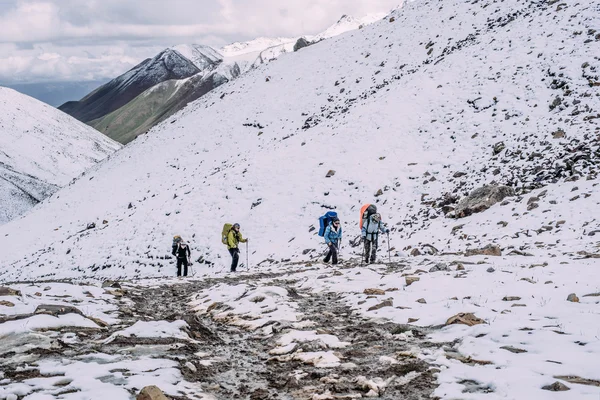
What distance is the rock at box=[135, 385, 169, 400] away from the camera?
5.11m

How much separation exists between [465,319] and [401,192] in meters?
17.1

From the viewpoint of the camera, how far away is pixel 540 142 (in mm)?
22875

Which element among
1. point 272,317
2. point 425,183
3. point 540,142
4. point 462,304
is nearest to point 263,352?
point 272,317

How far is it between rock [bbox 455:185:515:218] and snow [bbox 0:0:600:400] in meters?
0.50

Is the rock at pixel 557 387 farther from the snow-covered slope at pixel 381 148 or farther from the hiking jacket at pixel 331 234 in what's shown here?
the hiking jacket at pixel 331 234

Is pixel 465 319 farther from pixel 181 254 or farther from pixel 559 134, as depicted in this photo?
Answer: pixel 559 134

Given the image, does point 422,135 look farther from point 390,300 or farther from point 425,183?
point 390,300

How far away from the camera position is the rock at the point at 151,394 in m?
5.11

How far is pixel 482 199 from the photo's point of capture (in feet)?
66.8

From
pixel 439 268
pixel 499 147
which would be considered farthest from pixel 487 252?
pixel 499 147

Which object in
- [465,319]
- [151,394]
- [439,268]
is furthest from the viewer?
[439,268]

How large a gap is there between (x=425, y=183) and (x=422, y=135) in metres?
5.02

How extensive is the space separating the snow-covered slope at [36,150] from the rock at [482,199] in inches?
3552

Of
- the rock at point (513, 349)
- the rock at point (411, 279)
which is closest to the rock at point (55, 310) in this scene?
the rock at point (411, 279)
